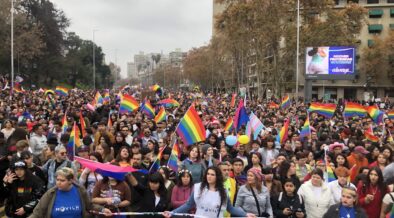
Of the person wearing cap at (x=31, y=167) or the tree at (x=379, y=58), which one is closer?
the person wearing cap at (x=31, y=167)

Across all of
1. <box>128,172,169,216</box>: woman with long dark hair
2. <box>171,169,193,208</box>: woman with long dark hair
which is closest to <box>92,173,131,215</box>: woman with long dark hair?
<box>128,172,169,216</box>: woman with long dark hair

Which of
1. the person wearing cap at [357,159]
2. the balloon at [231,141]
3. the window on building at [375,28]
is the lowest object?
the person wearing cap at [357,159]

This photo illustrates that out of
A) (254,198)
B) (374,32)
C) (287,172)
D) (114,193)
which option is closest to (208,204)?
(254,198)

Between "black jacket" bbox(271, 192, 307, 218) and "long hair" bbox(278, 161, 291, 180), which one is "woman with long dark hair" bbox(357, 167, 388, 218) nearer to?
"black jacket" bbox(271, 192, 307, 218)

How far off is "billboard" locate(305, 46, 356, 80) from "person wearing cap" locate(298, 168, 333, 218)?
25.4 metres

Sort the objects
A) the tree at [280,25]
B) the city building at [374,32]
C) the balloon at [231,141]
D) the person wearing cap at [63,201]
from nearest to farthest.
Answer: the person wearing cap at [63,201], the balloon at [231,141], the tree at [280,25], the city building at [374,32]

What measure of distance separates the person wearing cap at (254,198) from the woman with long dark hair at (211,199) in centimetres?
35

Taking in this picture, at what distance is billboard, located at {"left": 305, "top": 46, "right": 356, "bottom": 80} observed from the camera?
29752mm

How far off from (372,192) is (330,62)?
83.3 ft

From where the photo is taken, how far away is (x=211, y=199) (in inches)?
196

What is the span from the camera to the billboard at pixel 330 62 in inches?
1171

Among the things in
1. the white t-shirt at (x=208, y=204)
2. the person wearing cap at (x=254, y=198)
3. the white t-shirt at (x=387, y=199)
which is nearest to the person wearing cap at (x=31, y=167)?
the white t-shirt at (x=208, y=204)

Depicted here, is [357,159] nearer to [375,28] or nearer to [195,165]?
[195,165]

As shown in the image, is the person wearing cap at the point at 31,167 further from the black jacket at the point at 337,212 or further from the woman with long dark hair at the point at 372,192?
the woman with long dark hair at the point at 372,192
